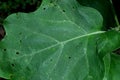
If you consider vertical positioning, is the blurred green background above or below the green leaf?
below

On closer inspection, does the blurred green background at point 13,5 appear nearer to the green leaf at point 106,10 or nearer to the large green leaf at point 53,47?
the green leaf at point 106,10

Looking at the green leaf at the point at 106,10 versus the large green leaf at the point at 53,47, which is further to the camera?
the green leaf at the point at 106,10

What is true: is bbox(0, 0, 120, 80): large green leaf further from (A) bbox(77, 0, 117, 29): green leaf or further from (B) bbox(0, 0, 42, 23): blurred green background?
(B) bbox(0, 0, 42, 23): blurred green background

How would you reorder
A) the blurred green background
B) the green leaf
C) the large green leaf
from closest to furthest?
1. the large green leaf
2. the green leaf
3. the blurred green background

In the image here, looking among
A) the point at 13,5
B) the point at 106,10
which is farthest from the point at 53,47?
the point at 13,5

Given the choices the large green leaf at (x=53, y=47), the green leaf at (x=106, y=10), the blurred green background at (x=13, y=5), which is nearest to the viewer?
the large green leaf at (x=53, y=47)

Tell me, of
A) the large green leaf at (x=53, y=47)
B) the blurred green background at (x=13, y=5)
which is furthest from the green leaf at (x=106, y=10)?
the blurred green background at (x=13, y=5)

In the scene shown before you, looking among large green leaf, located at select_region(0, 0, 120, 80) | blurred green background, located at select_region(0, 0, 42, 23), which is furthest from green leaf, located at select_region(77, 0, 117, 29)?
blurred green background, located at select_region(0, 0, 42, 23)

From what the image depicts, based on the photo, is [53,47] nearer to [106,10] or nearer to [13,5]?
[106,10]
